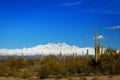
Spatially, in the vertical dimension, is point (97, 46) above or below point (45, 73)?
above

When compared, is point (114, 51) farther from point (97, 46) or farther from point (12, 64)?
point (12, 64)

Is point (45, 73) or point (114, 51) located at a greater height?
point (114, 51)

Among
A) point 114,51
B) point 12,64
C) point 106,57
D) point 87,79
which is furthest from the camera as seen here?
point 12,64

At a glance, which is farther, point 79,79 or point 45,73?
point 45,73

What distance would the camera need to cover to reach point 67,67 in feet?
193

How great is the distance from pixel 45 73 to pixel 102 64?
374 inches

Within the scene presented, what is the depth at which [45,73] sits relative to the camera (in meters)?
56.5

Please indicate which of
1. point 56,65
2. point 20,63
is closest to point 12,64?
point 20,63

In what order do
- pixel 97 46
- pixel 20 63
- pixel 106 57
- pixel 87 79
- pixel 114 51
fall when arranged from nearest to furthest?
pixel 87 79
pixel 97 46
pixel 106 57
pixel 114 51
pixel 20 63

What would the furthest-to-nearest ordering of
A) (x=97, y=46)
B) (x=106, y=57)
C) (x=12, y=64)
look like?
(x=12, y=64) → (x=106, y=57) → (x=97, y=46)

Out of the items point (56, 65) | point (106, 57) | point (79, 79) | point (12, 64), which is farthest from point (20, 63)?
point (79, 79)

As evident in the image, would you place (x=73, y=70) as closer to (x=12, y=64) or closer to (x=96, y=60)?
(x=96, y=60)

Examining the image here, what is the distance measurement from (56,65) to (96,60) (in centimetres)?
751

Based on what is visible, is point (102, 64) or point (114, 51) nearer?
point (102, 64)
